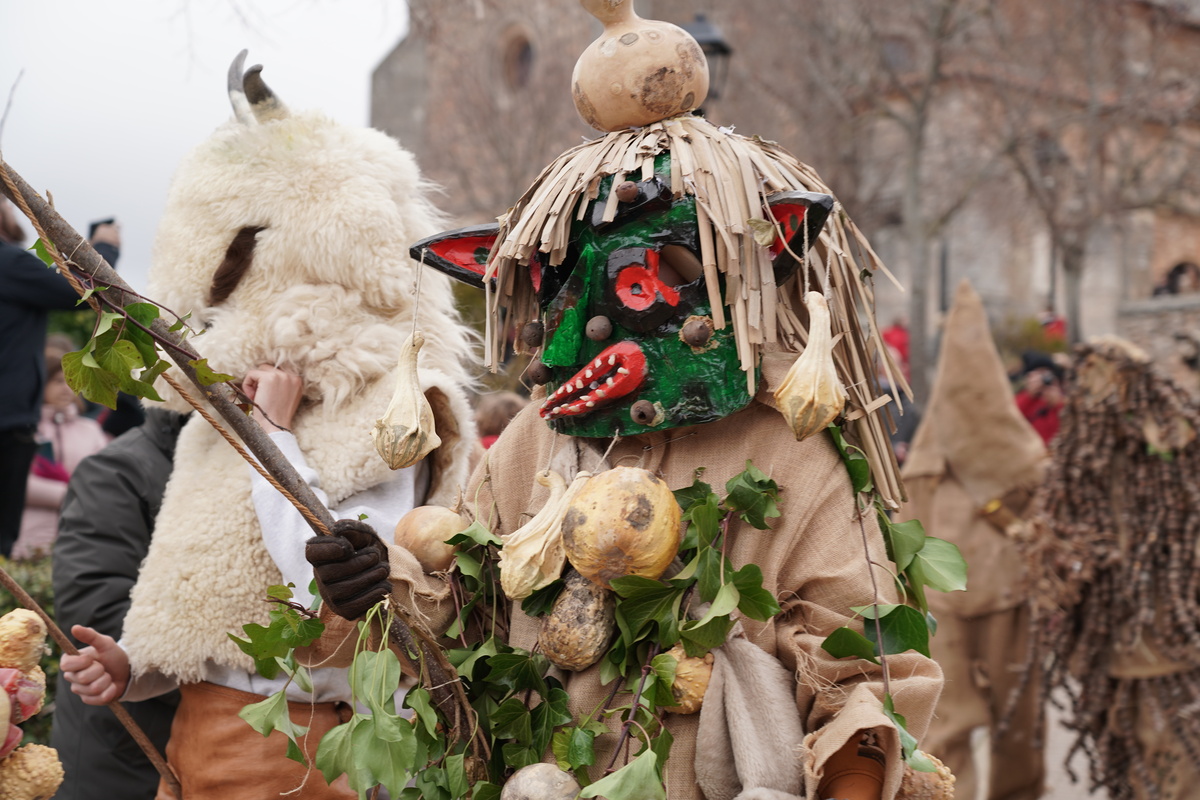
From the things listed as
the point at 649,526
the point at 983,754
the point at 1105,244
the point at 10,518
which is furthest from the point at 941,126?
the point at 649,526

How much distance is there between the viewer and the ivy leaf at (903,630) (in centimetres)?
158

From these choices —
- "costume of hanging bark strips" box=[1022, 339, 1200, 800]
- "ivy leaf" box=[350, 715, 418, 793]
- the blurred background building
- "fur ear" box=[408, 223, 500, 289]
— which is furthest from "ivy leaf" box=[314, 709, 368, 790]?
the blurred background building

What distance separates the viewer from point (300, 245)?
7.23 ft

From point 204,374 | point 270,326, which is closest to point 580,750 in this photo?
point 204,374

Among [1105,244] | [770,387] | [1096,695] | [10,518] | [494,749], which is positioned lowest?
[1105,244]

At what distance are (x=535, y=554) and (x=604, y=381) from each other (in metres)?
0.31

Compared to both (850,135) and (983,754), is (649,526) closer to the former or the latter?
(983,754)

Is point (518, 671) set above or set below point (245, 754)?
above

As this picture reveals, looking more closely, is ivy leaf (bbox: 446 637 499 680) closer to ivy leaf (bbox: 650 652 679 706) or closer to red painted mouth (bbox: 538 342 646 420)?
ivy leaf (bbox: 650 652 679 706)

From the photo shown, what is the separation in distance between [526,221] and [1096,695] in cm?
313

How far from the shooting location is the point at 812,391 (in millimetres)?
1475

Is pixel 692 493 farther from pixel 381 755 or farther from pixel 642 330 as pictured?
pixel 381 755

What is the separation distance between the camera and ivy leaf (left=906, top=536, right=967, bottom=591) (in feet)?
5.51

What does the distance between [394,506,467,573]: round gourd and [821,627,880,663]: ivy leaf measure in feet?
2.20
